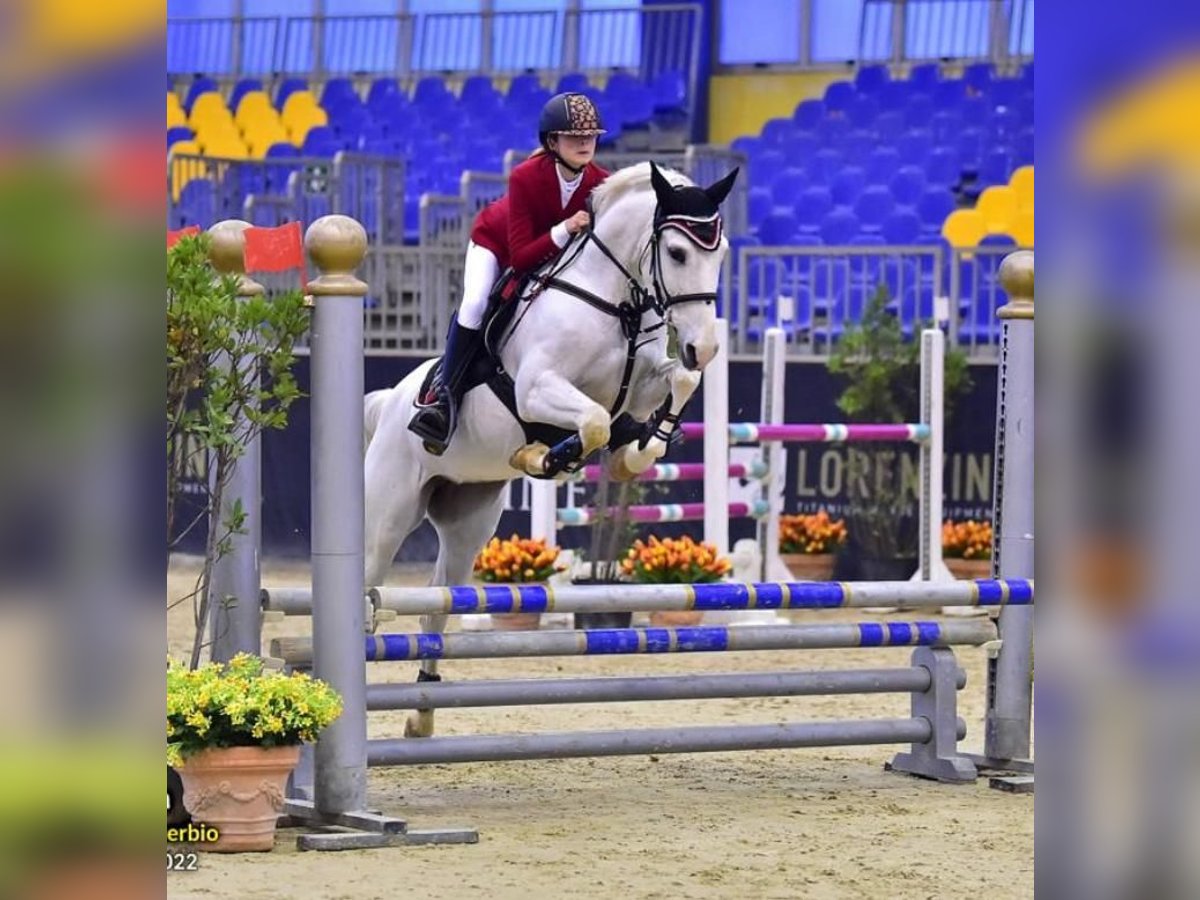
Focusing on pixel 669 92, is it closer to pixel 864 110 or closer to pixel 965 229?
pixel 864 110

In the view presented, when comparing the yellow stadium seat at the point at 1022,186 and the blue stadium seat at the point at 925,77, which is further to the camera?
the blue stadium seat at the point at 925,77

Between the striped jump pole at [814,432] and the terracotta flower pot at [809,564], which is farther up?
the striped jump pole at [814,432]

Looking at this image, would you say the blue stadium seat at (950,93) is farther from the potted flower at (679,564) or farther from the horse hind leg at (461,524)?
the horse hind leg at (461,524)

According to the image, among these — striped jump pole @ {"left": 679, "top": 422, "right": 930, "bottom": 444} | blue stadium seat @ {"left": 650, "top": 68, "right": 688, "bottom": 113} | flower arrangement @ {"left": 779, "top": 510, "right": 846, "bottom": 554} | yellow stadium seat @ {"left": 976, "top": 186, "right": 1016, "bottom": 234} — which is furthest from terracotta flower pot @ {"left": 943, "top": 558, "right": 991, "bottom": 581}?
blue stadium seat @ {"left": 650, "top": 68, "right": 688, "bottom": 113}

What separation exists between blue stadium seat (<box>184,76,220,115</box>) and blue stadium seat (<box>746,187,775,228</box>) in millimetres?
4563

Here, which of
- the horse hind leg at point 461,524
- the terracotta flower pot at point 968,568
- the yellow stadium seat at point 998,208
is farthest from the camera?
the yellow stadium seat at point 998,208

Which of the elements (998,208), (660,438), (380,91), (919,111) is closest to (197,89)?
(380,91)

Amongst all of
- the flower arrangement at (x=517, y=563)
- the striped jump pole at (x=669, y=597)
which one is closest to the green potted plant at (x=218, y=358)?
the striped jump pole at (x=669, y=597)

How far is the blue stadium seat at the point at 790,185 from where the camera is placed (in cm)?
1338

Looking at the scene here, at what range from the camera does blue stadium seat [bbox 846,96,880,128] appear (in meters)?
13.4

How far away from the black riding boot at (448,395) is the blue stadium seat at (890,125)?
873cm

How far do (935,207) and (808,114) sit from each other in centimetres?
123
